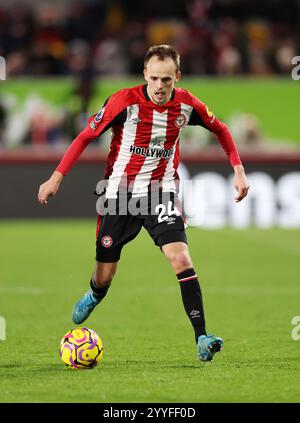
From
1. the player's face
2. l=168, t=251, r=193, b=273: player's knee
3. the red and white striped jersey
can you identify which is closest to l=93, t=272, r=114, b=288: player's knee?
the red and white striped jersey

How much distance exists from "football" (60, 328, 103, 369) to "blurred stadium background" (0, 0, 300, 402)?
669 millimetres

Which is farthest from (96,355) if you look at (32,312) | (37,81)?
(37,81)

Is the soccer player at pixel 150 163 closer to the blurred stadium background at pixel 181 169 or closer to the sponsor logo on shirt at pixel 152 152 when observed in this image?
the sponsor logo on shirt at pixel 152 152

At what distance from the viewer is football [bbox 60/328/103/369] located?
21.8ft

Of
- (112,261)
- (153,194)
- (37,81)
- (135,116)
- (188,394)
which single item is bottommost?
(188,394)

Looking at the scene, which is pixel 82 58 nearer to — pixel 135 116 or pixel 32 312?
pixel 32 312

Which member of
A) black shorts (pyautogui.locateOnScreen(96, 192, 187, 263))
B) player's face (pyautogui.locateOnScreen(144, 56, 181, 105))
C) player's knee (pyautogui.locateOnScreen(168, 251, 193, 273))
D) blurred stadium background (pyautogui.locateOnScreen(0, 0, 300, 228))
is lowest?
player's knee (pyautogui.locateOnScreen(168, 251, 193, 273))

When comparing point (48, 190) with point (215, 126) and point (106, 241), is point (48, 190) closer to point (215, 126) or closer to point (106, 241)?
point (106, 241)

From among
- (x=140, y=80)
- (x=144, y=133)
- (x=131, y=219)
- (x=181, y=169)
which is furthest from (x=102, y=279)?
(x=140, y=80)

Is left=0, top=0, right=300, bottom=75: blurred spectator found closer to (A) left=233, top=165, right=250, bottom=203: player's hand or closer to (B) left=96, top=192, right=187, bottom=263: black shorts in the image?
(B) left=96, top=192, right=187, bottom=263: black shorts

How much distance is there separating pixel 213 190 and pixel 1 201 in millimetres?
3504

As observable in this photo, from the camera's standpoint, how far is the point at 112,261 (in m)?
7.51

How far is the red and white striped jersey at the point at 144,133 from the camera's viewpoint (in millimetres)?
7188

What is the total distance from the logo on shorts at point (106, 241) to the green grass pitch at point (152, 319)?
76 centimetres
